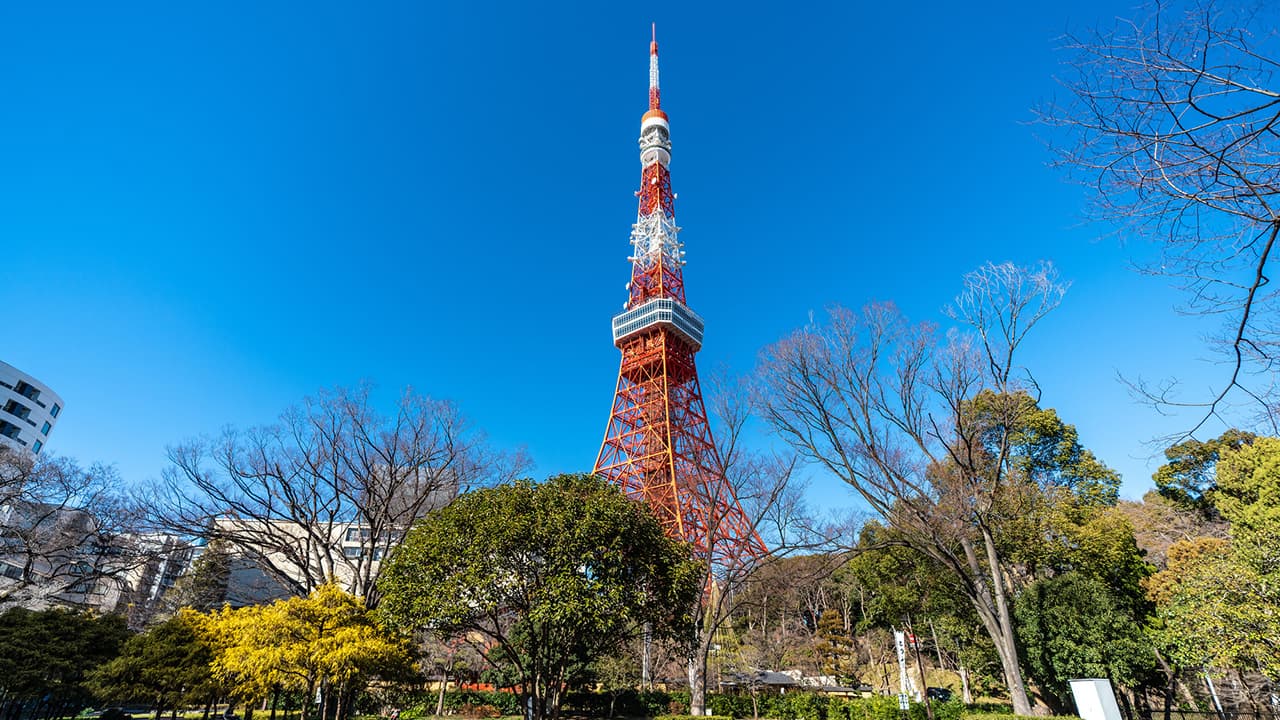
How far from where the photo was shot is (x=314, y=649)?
10.1 m

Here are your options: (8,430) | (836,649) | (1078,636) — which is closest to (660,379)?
(836,649)

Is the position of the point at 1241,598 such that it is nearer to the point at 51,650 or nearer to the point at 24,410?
the point at 51,650

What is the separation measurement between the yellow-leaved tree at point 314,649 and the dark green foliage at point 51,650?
491cm

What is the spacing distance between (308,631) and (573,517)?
550 centimetres

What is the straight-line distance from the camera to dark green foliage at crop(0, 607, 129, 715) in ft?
40.6

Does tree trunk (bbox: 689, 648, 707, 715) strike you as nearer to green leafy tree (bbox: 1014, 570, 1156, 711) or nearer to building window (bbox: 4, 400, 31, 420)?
green leafy tree (bbox: 1014, 570, 1156, 711)

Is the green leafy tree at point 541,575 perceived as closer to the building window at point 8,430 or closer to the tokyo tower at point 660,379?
the tokyo tower at point 660,379

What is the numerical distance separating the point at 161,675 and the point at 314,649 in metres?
4.31

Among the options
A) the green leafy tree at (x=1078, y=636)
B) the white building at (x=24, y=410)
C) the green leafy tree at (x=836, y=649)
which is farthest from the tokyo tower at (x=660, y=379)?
the white building at (x=24, y=410)

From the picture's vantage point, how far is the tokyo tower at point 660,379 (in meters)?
28.7

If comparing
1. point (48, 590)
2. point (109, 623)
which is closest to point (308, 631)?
point (109, 623)

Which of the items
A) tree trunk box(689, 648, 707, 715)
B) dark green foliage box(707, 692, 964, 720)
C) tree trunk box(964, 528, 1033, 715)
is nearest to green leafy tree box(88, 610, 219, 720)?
tree trunk box(689, 648, 707, 715)

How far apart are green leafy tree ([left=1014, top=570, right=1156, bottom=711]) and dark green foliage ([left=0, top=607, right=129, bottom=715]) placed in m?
23.3

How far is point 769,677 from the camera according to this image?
23.8 metres
